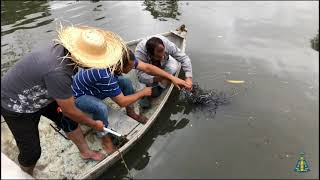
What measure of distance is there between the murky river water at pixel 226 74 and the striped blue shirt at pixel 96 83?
112cm

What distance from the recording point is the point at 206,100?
6766 mm

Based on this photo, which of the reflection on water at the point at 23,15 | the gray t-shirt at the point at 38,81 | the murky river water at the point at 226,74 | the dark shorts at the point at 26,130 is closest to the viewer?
the gray t-shirt at the point at 38,81

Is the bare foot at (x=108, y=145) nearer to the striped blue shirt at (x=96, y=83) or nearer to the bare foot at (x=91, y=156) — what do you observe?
the bare foot at (x=91, y=156)

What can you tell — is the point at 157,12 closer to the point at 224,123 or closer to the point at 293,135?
the point at 224,123

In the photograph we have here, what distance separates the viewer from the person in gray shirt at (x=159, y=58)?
572cm

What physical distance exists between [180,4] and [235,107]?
5385 millimetres

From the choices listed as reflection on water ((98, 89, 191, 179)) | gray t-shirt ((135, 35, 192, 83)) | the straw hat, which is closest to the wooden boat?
reflection on water ((98, 89, 191, 179))

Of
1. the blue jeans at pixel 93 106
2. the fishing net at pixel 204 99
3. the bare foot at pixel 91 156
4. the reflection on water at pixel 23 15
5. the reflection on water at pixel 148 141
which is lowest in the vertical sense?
the reflection on water at pixel 148 141

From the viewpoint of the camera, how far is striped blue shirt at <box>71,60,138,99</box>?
455 centimetres

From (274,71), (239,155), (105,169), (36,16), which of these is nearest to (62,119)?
(105,169)

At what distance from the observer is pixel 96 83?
4.70 meters

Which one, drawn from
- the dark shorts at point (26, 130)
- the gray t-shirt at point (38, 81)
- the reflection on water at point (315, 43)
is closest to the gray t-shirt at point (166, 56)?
the dark shorts at point (26, 130)

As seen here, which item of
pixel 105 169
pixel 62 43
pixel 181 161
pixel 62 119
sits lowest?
pixel 181 161

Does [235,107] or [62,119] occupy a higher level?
[62,119]
